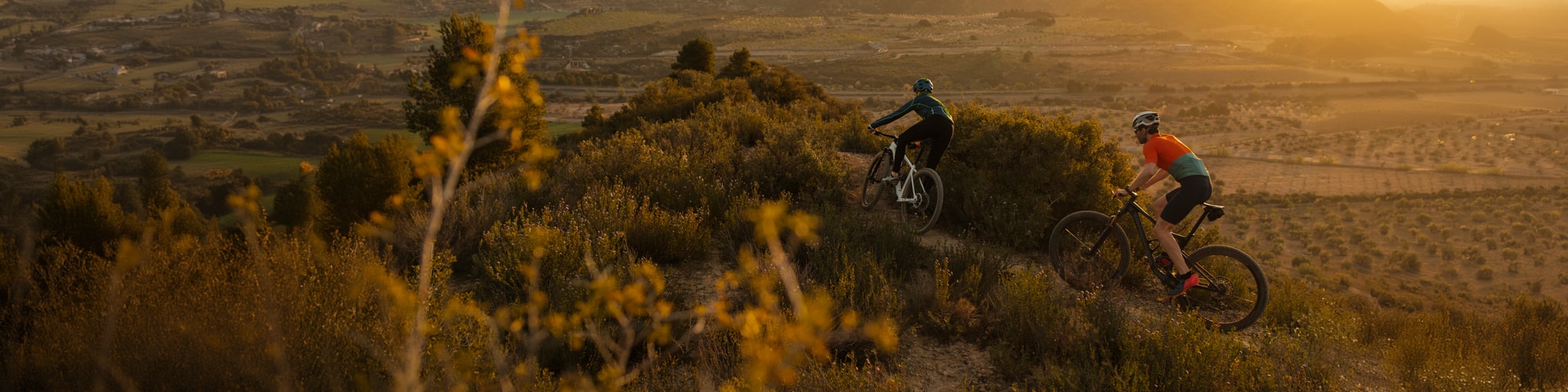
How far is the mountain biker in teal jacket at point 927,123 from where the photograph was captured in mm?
7461

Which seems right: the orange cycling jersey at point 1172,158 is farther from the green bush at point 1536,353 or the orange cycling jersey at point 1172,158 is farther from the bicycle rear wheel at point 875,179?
the bicycle rear wheel at point 875,179

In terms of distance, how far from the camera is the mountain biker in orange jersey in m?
5.25

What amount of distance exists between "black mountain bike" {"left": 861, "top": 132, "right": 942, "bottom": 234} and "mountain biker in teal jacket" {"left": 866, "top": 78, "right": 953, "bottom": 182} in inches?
6.5

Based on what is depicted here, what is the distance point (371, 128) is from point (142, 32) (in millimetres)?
111357

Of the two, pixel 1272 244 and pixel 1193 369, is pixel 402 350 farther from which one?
pixel 1272 244

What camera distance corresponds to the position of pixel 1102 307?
4719 mm

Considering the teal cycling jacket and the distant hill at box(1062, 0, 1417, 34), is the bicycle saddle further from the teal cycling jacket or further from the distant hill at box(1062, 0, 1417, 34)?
the distant hill at box(1062, 0, 1417, 34)

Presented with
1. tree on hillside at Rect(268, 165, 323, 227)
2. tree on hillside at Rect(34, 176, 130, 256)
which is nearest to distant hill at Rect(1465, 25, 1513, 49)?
tree on hillside at Rect(268, 165, 323, 227)

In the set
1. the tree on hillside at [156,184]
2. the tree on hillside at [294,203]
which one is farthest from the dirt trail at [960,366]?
the tree on hillside at [156,184]

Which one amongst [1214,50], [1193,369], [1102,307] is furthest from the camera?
[1214,50]

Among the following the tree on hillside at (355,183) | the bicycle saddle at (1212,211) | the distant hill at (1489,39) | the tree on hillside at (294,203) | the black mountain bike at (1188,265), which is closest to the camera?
the bicycle saddle at (1212,211)

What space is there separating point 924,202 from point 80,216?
95.8 ft

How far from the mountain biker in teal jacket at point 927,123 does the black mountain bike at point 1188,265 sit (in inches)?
64.2

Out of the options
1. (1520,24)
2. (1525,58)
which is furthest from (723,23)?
(1520,24)
